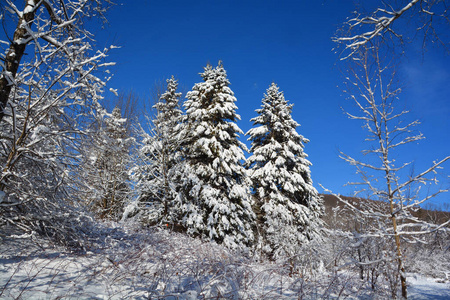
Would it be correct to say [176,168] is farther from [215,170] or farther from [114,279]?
[114,279]

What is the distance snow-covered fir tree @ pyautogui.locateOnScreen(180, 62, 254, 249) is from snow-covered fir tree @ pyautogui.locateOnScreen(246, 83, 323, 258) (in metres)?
1.71

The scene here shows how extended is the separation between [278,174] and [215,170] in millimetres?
4706

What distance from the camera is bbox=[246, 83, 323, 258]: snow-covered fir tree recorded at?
14536mm

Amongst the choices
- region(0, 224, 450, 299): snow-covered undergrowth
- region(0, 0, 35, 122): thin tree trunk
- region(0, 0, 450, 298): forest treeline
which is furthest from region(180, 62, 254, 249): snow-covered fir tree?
region(0, 0, 35, 122): thin tree trunk

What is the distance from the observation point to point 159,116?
12742 mm

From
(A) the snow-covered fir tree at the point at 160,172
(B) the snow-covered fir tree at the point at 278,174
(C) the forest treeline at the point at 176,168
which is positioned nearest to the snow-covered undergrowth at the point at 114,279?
(C) the forest treeline at the point at 176,168

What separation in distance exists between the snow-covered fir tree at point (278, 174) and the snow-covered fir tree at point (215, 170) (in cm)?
171

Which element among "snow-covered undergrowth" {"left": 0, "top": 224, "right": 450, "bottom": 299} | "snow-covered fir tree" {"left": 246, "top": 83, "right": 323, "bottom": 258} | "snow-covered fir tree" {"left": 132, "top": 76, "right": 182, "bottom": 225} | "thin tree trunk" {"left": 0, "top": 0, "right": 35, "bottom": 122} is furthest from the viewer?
"snow-covered fir tree" {"left": 246, "top": 83, "right": 323, "bottom": 258}

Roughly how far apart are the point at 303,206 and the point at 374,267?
969 centimetres

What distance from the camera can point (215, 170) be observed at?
13.0 m

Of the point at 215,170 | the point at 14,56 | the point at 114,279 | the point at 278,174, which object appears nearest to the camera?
the point at 14,56

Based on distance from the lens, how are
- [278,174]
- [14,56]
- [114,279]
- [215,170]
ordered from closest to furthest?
[14,56]
[114,279]
[215,170]
[278,174]

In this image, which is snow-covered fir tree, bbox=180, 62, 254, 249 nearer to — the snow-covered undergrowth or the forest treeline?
the forest treeline

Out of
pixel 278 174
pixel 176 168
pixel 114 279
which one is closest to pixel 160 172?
pixel 176 168
